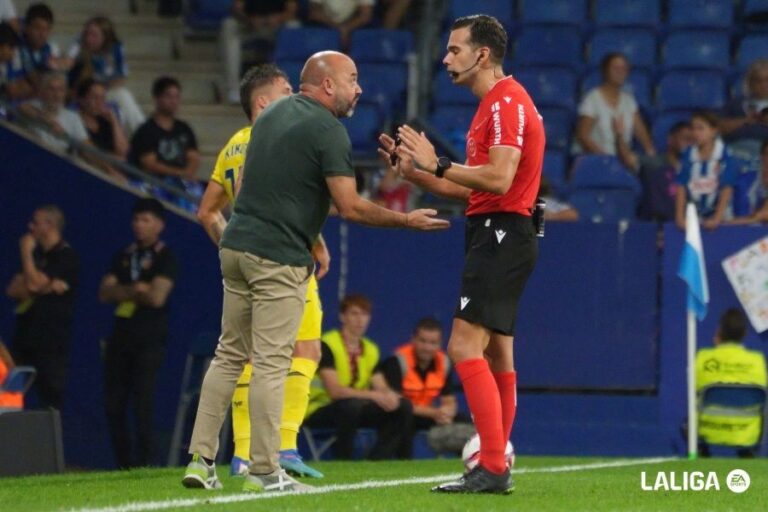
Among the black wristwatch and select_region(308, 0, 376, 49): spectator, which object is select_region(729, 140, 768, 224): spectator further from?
the black wristwatch

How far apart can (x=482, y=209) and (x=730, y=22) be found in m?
9.84

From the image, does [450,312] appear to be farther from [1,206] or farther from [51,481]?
[51,481]

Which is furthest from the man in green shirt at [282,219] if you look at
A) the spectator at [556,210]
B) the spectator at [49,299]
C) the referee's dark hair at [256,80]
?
the spectator at [556,210]

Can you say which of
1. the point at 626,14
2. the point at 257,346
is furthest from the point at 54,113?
the point at 257,346

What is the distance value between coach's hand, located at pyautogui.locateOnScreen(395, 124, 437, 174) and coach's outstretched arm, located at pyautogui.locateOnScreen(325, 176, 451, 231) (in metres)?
0.22

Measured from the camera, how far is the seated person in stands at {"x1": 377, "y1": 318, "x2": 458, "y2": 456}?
1316cm

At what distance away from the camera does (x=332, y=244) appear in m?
13.9

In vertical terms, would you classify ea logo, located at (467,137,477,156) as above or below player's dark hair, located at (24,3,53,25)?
below

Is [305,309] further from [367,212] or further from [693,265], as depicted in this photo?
[693,265]

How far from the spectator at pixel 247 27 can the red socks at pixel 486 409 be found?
9029 mm

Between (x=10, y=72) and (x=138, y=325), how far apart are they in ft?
9.21

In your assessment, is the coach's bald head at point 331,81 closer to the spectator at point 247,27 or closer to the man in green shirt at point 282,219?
the man in green shirt at point 282,219

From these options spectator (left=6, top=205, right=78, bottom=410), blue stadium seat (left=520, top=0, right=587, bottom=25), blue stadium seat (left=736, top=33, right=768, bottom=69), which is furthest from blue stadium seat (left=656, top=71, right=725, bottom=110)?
spectator (left=6, top=205, right=78, bottom=410)

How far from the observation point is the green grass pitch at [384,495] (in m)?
7.16
